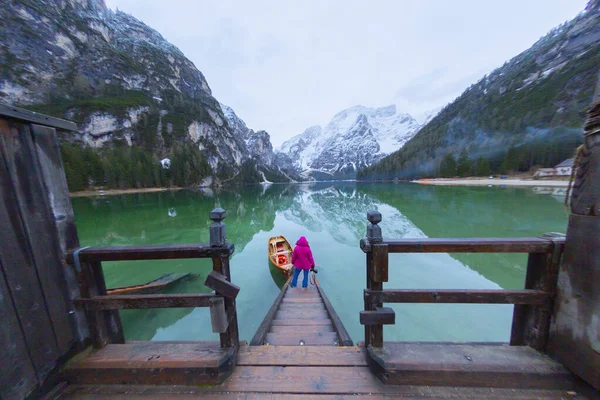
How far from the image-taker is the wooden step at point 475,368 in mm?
2209

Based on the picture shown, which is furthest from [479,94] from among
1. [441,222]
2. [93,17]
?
[93,17]

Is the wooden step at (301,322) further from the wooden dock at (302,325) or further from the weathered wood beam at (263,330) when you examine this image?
the weathered wood beam at (263,330)

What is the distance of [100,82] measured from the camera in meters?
91.2

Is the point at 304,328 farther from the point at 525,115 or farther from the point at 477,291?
the point at 525,115

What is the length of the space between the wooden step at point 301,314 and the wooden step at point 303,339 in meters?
0.89

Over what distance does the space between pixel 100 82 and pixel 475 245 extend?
136 m

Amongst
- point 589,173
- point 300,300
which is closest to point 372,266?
point 589,173

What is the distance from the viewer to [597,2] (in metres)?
104

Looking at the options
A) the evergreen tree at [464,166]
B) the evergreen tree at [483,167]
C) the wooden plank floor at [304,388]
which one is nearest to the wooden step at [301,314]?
the wooden plank floor at [304,388]

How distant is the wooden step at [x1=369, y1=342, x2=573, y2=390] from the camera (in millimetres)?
2209

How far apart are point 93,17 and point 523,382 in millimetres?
166145

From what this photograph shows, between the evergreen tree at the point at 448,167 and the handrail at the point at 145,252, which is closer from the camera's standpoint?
the handrail at the point at 145,252

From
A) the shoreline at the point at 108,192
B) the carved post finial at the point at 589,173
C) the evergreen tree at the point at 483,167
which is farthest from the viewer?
the evergreen tree at the point at 483,167

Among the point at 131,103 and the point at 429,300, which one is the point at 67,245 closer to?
the point at 429,300
